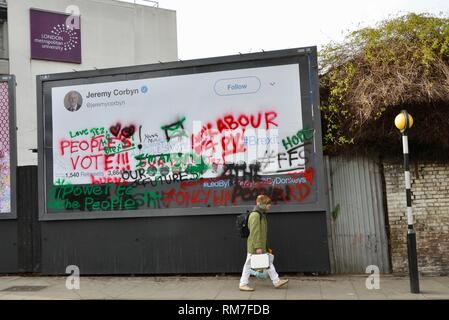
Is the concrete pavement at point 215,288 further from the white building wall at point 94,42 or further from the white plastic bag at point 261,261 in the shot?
the white building wall at point 94,42

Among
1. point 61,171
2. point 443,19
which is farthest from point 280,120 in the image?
point 61,171

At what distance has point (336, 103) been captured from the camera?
10.1 metres

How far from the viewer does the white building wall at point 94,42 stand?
2591 centimetres

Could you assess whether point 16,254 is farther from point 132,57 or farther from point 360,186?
point 132,57

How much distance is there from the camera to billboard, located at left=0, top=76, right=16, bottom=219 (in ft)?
36.0

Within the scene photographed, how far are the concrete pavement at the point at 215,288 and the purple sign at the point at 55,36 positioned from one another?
65.6 ft

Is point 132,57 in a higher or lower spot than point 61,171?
higher

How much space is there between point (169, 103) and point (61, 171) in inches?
117

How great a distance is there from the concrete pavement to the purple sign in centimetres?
1998

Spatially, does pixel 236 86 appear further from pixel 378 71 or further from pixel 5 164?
pixel 5 164

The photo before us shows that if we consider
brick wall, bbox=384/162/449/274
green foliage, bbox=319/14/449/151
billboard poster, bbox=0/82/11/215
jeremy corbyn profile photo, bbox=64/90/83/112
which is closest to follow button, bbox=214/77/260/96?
green foliage, bbox=319/14/449/151
